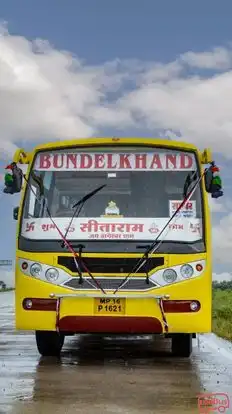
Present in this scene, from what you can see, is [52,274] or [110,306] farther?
[52,274]

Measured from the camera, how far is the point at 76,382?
26.3 ft

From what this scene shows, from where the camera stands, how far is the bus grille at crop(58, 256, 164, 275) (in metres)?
9.34

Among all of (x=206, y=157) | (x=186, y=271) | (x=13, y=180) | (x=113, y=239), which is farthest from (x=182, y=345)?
(x=13, y=180)

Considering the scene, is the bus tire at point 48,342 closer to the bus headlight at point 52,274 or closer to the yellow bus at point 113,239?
the yellow bus at point 113,239

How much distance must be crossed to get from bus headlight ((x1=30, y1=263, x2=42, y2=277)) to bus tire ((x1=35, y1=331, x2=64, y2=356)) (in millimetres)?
1145

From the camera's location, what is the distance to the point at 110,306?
9305 millimetres

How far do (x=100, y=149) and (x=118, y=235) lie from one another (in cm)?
140

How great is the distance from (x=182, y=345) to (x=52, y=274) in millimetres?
2317

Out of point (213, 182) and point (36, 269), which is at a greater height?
point (213, 182)

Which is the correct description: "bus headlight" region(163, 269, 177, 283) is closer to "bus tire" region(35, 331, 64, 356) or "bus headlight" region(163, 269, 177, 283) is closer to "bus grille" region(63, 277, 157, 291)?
"bus grille" region(63, 277, 157, 291)

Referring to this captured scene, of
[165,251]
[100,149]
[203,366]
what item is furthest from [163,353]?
[100,149]

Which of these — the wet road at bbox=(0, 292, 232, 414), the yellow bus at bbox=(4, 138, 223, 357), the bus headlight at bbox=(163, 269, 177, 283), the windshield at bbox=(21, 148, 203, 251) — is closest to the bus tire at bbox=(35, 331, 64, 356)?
the yellow bus at bbox=(4, 138, 223, 357)

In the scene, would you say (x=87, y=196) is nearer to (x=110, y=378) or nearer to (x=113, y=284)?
(x=113, y=284)

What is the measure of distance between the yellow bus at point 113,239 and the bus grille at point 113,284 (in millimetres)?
13
